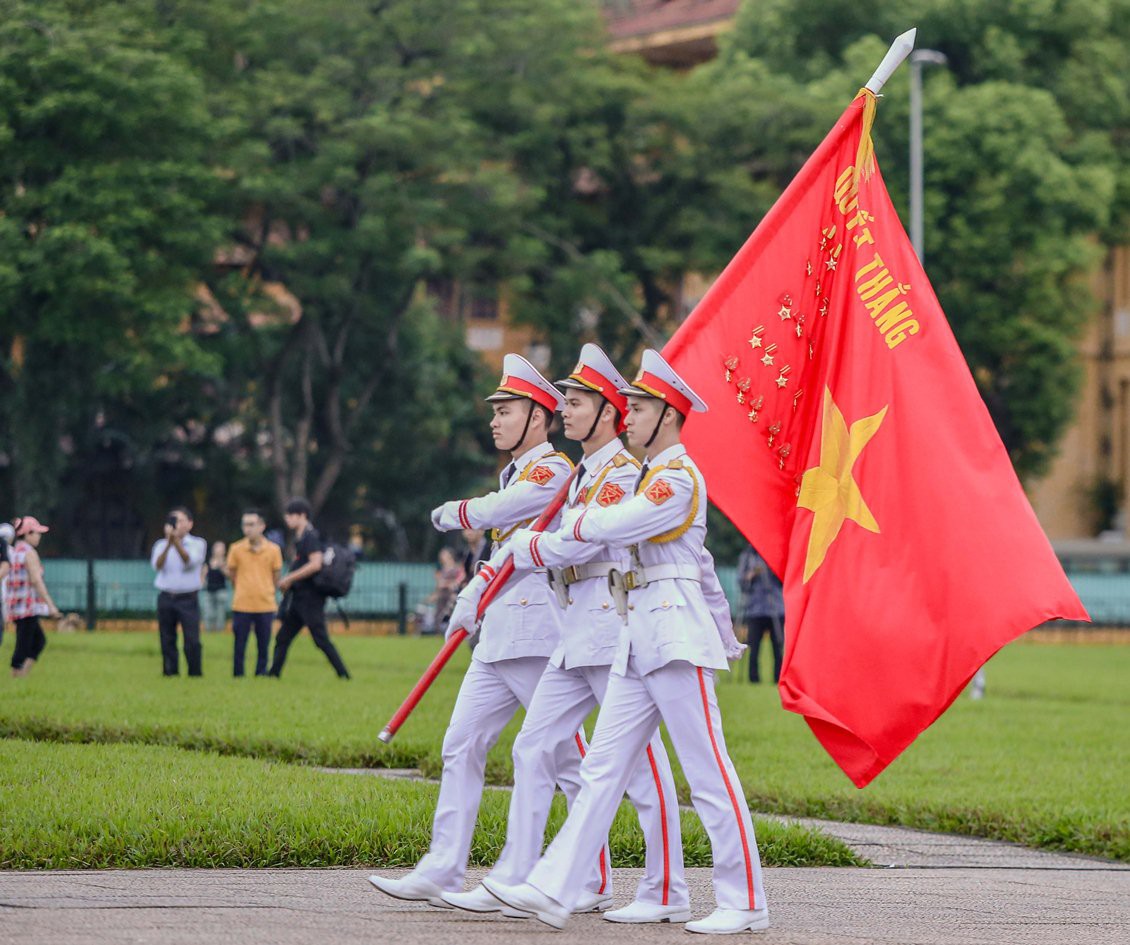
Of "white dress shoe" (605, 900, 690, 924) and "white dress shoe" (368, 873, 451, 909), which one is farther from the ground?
"white dress shoe" (368, 873, 451, 909)

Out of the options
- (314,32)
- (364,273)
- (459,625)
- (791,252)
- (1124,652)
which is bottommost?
(1124,652)

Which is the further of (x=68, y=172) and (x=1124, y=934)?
(x=68, y=172)

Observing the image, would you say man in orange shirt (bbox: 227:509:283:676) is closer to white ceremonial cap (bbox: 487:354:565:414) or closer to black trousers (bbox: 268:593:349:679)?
black trousers (bbox: 268:593:349:679)

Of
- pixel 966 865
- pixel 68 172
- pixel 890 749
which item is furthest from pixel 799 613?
pixel 68 172

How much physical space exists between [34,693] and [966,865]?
882cm

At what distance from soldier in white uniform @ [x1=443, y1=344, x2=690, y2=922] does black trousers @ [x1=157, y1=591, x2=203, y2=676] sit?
1195 cm

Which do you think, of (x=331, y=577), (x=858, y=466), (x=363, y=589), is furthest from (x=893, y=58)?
(x=363, y=589)

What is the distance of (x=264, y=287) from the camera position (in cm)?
4022

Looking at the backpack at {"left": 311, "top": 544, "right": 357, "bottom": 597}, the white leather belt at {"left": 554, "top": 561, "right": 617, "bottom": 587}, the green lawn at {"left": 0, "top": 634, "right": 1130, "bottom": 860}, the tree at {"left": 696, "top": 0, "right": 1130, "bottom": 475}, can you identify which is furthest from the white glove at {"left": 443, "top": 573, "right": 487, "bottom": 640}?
the tree at {"left": 696, "top": 0, "right": 1130, "bottom": 475}

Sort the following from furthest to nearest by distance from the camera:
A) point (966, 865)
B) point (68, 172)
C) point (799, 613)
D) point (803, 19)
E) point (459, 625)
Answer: point (803, 19), point (68, 172), point (966, 865), point (799, 613), point (459, 625)

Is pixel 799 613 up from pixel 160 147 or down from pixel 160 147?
down

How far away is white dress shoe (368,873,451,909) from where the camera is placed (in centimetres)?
784

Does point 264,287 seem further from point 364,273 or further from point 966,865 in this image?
point 966,865

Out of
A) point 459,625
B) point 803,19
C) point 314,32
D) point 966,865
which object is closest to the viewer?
point 459,625
